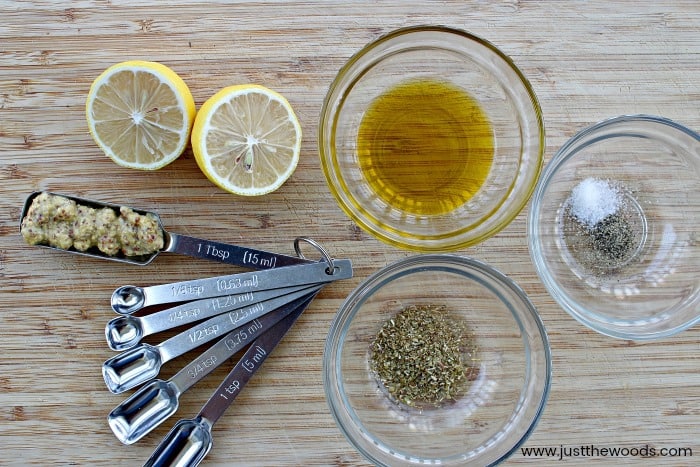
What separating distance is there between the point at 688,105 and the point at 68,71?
1.68 metres

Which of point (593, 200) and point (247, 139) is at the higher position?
point (593, 200)

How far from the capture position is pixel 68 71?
169cm

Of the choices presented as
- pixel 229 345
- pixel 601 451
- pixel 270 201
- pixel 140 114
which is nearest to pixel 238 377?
pixel 229 345

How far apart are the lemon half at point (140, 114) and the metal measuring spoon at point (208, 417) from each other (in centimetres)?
54

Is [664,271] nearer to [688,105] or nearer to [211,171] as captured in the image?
[688,105]

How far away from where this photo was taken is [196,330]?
164 cm

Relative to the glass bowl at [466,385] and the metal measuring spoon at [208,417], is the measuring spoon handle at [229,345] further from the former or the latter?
the glass bowl at [466,385]

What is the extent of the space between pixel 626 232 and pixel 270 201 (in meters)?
0.95

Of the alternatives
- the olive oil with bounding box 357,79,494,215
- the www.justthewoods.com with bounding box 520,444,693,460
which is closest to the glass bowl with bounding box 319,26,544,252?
the olive oil with bounding box 357,79,494,215

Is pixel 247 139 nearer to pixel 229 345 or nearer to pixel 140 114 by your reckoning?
pixel 140 114

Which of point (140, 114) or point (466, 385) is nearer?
point (140, 114)

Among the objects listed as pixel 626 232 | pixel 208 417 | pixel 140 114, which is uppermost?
pixel 626 232

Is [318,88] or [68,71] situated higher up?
[318,88]

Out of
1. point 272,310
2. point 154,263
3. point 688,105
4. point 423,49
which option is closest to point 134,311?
point 154,263
